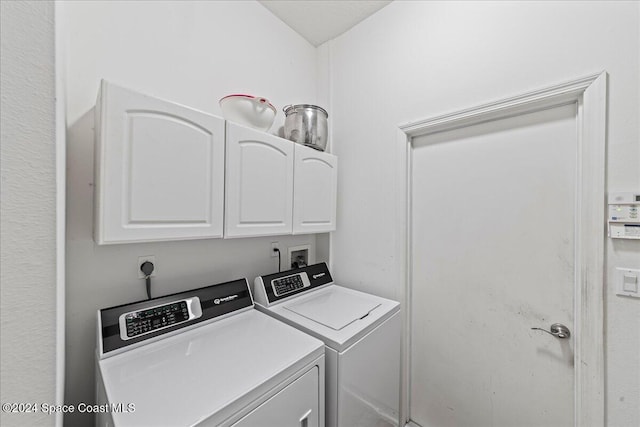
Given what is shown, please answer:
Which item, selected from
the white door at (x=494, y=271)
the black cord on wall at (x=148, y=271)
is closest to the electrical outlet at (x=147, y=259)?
the black cord on wall at (x=148, y=271)

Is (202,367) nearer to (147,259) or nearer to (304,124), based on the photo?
(147,259)

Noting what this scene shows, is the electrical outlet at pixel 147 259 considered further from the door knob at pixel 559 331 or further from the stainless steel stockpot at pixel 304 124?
the door knob at pixel 559 331

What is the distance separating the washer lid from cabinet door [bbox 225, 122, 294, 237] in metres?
0.47

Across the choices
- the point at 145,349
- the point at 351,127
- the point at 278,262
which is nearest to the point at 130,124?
the point at 145,349

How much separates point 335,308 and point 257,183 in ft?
2.84

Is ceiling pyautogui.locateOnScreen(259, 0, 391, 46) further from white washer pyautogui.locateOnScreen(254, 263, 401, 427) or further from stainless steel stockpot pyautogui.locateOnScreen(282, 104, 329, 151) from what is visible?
white washer pyautogui.locateOnScreen(254, 263, 401, 427)

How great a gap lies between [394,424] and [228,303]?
125cm

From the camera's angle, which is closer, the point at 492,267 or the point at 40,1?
Answer: the point at 40,1

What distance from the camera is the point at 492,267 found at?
141cm

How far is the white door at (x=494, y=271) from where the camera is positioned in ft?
4.02

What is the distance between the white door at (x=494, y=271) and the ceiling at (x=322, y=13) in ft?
3.51

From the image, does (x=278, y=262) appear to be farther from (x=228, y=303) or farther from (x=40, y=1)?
(x=40, y=1)

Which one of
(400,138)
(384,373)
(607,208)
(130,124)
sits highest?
(400,138)

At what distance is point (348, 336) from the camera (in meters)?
1.16
